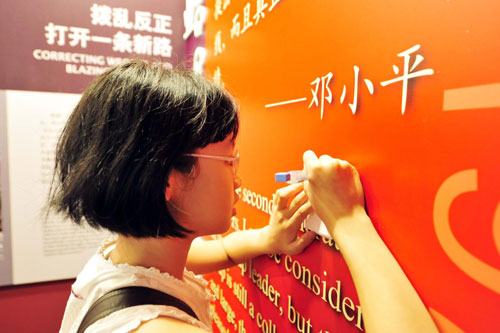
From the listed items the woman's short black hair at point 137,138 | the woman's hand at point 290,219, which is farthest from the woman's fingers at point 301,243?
the woman's short black hair at point 137,138

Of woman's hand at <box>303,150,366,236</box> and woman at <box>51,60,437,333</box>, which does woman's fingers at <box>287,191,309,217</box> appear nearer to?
woman at <box>51,60,437,333</box>

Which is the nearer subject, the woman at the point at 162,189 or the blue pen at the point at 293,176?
the woman at the point at 162,189

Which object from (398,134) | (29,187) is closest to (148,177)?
(398,134)

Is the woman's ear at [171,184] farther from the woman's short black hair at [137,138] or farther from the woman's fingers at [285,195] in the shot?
the woman's fingers at [285,195]

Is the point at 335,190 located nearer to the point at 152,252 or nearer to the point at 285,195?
the point at 285,195

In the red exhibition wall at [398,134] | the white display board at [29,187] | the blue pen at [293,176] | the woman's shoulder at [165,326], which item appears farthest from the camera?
the white display board at [29,187]

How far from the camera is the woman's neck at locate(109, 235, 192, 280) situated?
763 millimetres

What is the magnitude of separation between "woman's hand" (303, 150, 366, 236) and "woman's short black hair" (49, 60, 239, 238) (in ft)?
0.71

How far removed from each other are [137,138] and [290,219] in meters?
0.41

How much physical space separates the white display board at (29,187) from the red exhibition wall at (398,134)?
58.1 inches

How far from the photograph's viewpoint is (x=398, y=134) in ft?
1.84

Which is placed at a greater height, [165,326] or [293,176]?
[293,176]

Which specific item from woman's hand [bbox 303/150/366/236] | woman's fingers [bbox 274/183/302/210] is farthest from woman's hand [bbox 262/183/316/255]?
woman's hand [bbox 303/150/366/236]

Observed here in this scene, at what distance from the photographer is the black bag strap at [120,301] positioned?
0.62 m
